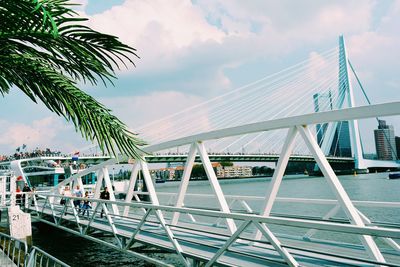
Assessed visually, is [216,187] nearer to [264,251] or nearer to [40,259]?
[264,251]

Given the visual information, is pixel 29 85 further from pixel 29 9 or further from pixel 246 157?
pixel 246 157

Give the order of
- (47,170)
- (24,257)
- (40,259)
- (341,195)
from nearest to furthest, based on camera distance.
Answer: (341,195)
(40,259)
(24,257)
(47,170)

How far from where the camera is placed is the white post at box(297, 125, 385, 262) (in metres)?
4.30

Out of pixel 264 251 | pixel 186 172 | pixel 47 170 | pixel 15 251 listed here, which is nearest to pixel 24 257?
pixel 15 251

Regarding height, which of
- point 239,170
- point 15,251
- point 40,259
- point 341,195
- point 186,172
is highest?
point 186,172

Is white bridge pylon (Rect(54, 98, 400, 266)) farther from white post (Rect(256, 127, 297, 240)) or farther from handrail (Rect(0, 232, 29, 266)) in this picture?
handrail (Rect(0, 232, 29, 266))

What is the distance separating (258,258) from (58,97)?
10.8 feet

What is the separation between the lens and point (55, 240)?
14820 millimetres

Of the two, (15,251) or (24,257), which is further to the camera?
(15,251)

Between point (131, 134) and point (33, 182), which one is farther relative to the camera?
point (33, 182)

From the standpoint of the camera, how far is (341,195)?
4.69 m

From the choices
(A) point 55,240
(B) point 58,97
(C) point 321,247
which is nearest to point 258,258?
(C) point 321,247

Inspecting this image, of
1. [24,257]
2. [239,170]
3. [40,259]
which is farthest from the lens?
[239,170]

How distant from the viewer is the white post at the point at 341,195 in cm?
430
